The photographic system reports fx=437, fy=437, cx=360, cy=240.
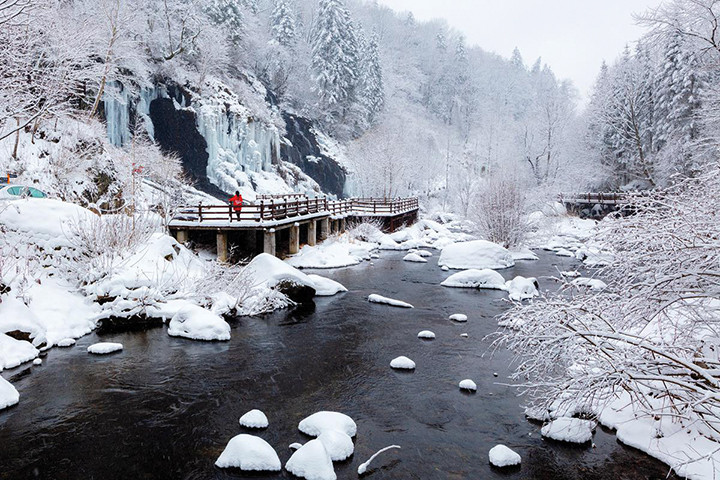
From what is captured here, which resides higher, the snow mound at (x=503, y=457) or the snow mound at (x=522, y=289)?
the snow mound at (x=522, y=289)

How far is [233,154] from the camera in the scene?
37156 millimetres

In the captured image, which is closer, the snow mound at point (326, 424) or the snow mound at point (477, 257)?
the snow mound at point (326, 424)

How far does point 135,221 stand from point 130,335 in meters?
4.70

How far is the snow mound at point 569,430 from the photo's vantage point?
6723 mm

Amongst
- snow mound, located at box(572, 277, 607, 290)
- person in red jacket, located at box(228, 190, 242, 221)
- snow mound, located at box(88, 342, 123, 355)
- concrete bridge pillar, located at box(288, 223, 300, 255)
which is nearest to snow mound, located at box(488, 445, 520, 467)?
snow mound, located at box(572, 277, 607, 290)

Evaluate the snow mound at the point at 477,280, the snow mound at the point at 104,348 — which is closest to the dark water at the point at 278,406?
the snow mound at the point at 104,348

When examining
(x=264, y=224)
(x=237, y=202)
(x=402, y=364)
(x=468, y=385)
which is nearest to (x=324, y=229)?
(x=237, y=202)

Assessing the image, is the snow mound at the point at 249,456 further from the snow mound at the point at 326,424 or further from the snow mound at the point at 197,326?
the snow mound at the point at 197,326

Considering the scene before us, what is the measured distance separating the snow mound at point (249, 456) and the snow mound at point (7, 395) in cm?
431

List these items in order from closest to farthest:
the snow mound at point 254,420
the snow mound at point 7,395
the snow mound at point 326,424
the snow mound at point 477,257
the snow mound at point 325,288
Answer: the snow mound at point 326,424 → the snow mound at point 254,420 → the snow mound at point 7,395 → the snow mound at point 325,288 → the snow mound at point 477,257

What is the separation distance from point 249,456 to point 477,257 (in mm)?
19297

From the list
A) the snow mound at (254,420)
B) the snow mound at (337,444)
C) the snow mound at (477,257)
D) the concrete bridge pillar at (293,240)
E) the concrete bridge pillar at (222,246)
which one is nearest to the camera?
the snow mound at (337,444)

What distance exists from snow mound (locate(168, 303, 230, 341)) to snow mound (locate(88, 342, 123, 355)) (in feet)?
4.84

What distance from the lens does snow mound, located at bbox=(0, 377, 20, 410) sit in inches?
296
